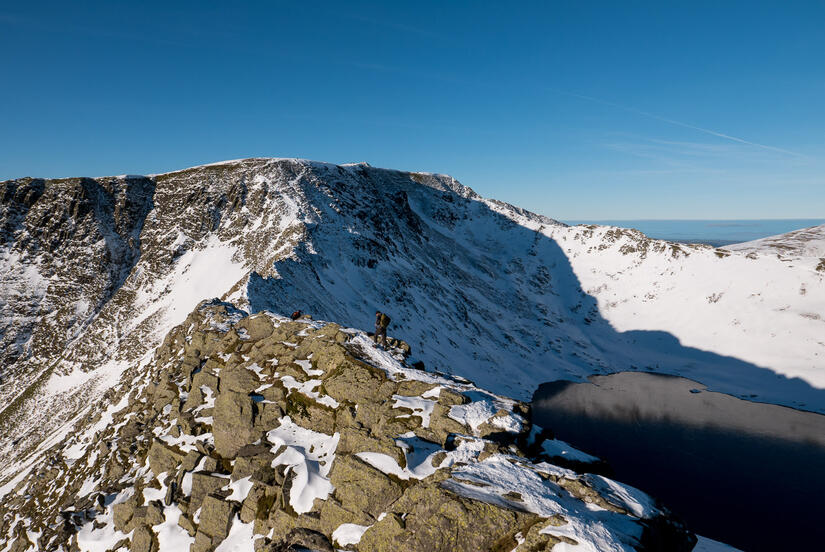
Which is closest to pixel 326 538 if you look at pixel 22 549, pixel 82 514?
pixel 82 514

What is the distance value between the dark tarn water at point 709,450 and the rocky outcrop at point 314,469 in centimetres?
3221

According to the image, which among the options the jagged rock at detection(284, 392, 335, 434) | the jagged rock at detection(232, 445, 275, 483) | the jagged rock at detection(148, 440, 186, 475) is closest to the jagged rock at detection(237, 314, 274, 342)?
the jagged rock at detection(284, 392, 335, 434)

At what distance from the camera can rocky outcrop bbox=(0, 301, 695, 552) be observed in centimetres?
1022

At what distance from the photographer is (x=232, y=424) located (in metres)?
18.2

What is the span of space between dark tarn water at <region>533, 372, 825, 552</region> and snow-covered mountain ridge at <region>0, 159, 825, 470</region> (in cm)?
1005

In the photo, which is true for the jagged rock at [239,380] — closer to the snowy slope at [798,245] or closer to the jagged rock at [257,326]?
the jagged rock at [257,326]

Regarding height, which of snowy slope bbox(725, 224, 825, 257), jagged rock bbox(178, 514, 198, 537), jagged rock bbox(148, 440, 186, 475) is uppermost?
snowy slope bbox(725, 224, 825, 257)

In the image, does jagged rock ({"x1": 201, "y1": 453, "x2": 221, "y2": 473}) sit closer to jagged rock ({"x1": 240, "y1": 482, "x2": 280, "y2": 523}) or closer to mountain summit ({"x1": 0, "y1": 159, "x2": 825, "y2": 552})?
mountain summit ({"x1": 0, "y1": 159, "x2": 825, "y2": 552})

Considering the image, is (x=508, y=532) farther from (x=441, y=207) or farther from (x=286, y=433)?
(x=441, y=207)

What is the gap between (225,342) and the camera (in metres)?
24.8

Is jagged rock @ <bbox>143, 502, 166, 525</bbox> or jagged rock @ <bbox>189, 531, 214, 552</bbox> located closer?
jagged rock @ <bbox>189, 531, 214, 552</bbox>

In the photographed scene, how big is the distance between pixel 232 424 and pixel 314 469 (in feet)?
20.2

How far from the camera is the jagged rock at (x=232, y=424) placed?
690 inches

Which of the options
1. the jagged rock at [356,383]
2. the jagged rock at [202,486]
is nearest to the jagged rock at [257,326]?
the jagged rock at [356,383]
